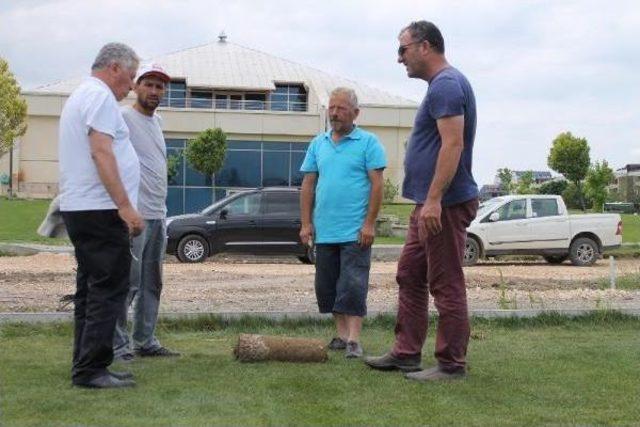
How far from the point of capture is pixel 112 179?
16.1ft

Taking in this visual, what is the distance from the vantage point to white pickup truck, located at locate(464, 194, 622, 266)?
20000mm

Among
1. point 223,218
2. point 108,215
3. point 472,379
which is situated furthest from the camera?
point 223,218

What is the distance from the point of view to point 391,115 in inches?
2133

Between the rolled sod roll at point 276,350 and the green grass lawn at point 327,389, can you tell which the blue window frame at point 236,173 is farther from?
the rolled sod roll at point 276,350

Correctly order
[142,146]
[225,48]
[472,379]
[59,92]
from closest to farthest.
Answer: [472,379]
[142,146]
[59,92]
[225,48]

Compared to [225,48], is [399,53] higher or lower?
lower

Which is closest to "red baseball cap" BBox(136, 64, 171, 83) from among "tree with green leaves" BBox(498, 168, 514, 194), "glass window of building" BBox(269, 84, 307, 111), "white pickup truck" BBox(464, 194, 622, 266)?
"white pickup truck" BBox(464, 194, 622, 266)

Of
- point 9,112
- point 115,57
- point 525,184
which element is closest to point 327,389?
point 115,57

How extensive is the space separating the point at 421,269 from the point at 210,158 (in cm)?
4215

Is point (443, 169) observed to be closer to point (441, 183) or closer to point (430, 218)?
point (441, 183)

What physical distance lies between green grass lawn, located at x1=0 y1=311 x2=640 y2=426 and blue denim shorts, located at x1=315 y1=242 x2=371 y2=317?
0.37 meters

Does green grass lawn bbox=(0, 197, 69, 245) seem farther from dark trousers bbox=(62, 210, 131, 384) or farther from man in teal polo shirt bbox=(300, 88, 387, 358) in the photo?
dark trousers bbox=(62, 210, 131, 384)

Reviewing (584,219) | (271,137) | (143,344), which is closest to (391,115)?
(271,137)

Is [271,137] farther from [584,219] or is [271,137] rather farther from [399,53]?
[399,53]
